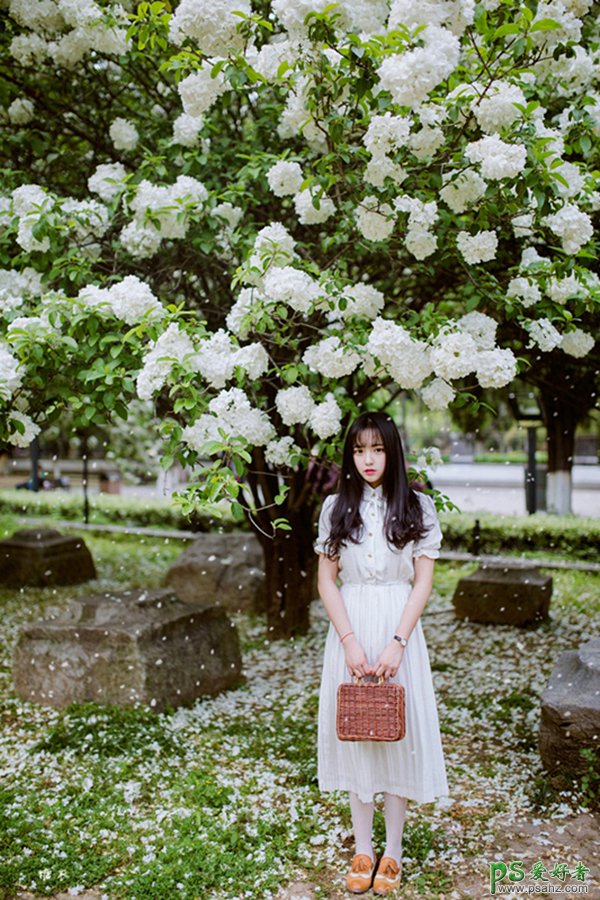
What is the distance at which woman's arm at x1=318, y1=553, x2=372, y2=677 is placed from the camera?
9.83ft

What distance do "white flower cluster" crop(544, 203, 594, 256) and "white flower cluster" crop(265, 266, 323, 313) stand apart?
1070mm

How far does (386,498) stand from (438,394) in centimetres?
80

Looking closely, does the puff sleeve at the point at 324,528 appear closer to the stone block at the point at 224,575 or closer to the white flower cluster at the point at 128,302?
the white flower cluster at the point at 128,302

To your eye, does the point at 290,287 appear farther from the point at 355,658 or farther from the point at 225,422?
the point at 355,658

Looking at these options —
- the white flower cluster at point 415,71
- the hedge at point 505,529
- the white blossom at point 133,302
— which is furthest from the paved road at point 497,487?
the white flower cluster at point 415,71

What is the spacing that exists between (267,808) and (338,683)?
0.98m

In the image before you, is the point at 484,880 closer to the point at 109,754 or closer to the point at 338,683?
the point at 338,683

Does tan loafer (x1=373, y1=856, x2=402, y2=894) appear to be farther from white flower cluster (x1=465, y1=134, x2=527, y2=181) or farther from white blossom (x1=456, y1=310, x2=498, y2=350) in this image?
white flower cluster (x1=465, y1=134, x2=527, y2=181)

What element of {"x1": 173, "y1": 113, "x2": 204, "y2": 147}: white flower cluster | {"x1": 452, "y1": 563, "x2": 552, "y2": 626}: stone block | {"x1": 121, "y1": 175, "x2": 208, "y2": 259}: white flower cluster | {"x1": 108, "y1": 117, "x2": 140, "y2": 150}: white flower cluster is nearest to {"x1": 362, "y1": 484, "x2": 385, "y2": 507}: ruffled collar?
{"x1": 121, "y1": 175, "x2": 208, "y2": 259}: white flower cluster

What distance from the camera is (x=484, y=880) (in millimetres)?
3160

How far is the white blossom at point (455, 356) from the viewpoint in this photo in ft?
11.2

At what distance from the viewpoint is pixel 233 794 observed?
3850 millimetres

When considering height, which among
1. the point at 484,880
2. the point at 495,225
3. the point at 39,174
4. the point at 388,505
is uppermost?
the point at 39,174

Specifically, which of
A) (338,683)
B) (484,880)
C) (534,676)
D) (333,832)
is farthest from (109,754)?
(534,676)
